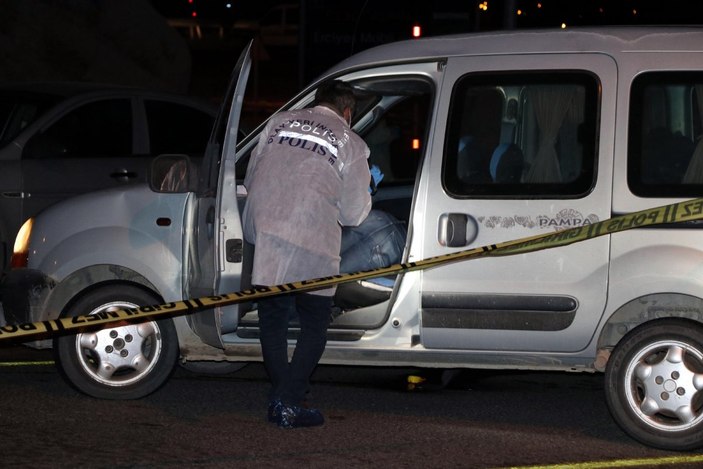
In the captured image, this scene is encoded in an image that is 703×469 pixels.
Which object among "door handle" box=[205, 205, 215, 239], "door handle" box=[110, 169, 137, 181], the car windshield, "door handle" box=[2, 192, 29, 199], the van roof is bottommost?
"door handle" box=[2, 192, 29, 199]

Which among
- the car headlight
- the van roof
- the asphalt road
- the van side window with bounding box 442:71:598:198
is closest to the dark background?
the asphalt road

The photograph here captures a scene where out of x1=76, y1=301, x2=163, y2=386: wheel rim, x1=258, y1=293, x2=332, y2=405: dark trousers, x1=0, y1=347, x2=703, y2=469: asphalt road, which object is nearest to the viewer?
x1=0, y1=347, x2=703, y2=469: asphalt road

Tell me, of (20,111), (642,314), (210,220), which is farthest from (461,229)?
(20,111)

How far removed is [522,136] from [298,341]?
1520 mm

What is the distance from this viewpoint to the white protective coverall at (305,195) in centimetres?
672

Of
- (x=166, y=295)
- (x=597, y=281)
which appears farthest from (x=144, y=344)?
(x=597, y=281)

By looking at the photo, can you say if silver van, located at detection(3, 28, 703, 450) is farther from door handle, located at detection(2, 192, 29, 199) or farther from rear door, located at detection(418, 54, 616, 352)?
door handle, located at detection(2, 192, 29, 199)

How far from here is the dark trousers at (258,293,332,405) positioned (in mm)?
6844

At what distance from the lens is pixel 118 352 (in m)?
7.43

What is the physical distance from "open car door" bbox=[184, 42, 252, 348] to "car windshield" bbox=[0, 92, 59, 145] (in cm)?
459

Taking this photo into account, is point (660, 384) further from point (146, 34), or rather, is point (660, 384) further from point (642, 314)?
point (146, 34)

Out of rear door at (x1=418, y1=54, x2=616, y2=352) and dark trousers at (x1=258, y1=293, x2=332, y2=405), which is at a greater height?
rear door at (x1=418, y1=54, x2=616, y2=352)

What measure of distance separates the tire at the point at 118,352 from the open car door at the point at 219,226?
13.1 inches

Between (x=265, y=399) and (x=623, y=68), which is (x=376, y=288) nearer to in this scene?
(x=265, y=399)
